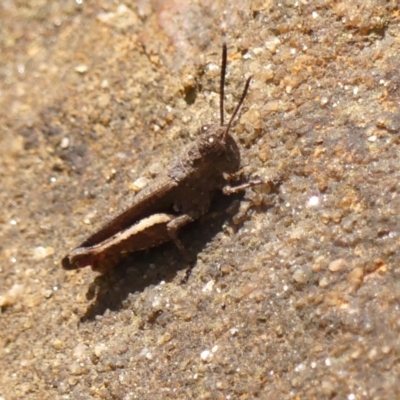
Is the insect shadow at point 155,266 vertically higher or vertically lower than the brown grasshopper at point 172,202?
lower

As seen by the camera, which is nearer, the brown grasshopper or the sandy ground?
the sandy ground

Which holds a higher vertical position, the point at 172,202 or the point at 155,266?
the point at 172,202

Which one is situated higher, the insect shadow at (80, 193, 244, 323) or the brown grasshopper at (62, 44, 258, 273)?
the brown grasshopper at (62, 44, 258, 273)

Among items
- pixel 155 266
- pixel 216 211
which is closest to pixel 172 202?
pixel 216 211

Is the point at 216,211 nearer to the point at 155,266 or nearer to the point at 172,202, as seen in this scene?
the point at 172,202

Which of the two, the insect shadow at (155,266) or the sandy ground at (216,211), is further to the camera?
the insect shadow at (155,266)

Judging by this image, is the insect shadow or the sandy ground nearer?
the sandy ground
